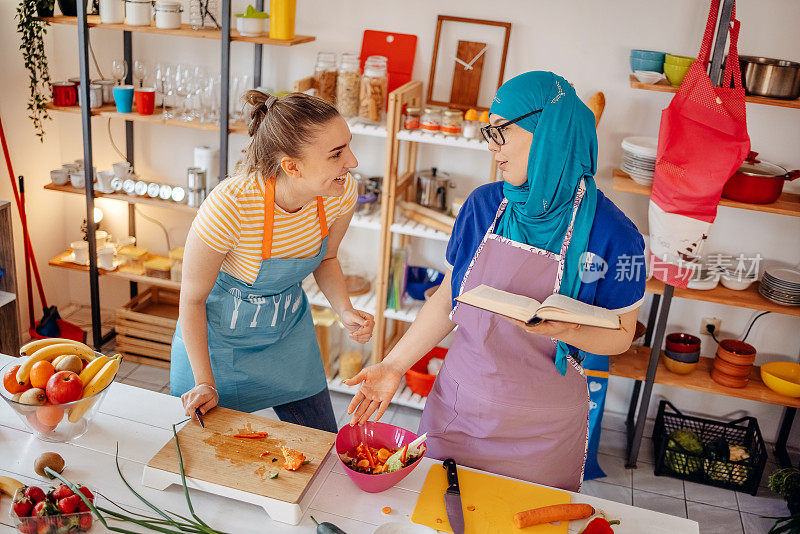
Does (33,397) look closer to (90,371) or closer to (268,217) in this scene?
(90,371)

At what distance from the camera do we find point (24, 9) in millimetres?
3311

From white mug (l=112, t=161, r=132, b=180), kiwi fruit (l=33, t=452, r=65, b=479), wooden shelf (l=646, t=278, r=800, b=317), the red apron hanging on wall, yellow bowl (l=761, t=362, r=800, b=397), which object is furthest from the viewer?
white mug (l=112, t=161, r=132, b=180)

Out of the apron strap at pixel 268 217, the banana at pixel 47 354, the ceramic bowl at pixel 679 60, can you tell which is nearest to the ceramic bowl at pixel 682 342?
the ceramic bowl at pixel 679 60

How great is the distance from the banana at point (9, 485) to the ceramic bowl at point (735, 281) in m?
2.74

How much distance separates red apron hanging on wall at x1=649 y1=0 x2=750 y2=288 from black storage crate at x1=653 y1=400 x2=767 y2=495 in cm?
94

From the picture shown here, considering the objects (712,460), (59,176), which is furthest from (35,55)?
(712,460)

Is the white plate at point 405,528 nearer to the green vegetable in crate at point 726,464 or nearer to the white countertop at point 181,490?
the white countertop at point 181,490

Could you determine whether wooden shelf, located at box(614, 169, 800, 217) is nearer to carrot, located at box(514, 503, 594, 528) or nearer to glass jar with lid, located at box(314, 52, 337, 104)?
glass jar with lid, located at box(314, 52, 337, 104)

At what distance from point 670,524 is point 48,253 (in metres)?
3.47

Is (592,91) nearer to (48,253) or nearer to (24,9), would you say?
(24,9)

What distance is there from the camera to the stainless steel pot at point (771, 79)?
2.68 metres

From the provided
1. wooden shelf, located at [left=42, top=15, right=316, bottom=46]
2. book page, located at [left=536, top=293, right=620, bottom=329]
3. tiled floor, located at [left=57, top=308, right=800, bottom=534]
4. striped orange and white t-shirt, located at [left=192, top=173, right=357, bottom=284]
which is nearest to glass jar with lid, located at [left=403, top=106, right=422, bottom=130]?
wooden shelf, located at [left=42, top=15, right=316, bottom=46]

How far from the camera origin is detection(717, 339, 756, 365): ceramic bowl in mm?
3184

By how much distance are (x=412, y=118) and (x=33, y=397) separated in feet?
6.60
